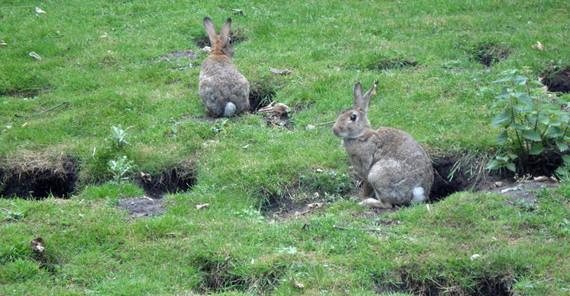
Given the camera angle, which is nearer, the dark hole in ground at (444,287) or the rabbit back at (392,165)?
the dark hole in ground at (444,287)

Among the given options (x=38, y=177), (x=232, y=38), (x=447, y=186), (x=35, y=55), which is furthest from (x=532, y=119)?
(x=35, y=55)

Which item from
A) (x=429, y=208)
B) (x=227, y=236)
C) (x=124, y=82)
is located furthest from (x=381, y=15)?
(x=227, y=236)

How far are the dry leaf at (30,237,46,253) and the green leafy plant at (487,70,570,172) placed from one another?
16.0ft

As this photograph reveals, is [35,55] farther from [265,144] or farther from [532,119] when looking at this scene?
[532,119]

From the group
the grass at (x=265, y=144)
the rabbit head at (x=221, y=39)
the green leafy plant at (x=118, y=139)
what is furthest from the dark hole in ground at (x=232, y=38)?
the green leafy plant at (x=118, y=139)

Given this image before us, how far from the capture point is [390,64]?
9516 mm

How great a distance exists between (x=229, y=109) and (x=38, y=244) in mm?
3689

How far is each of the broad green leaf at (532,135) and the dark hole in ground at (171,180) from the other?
13.2 feet

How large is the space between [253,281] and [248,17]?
7571mm

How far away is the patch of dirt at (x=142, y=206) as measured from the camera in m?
6.25

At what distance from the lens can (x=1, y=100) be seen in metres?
9.13

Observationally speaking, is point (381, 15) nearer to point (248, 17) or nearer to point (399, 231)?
point (248, 17)

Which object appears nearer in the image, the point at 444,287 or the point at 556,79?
the point at 444,287

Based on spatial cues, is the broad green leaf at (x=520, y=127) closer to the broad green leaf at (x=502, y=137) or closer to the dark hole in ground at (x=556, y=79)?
the broad green leaf at (x=502, y=137)
